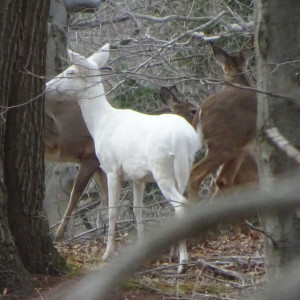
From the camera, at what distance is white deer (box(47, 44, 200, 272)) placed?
985 cm

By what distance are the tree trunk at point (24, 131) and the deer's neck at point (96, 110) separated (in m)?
3.09

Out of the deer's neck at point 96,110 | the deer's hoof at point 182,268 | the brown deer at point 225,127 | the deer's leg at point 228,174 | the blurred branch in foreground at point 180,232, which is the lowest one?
the deer's hoof at point 182,268

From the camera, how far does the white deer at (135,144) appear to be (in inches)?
388

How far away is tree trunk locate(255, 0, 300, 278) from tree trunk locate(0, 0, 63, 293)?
3.40 m

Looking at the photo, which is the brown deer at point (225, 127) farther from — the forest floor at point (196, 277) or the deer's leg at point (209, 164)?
the forest floor at point (196, 277)

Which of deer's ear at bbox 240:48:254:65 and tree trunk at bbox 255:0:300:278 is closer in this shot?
tree trunk at bbox 255:0:300:278

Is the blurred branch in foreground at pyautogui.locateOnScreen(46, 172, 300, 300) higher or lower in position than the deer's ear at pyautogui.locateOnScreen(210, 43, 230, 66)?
lower

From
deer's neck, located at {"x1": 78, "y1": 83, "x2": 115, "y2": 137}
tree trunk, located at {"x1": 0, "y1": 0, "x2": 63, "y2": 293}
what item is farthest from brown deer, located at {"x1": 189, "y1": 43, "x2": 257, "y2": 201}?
tree trunk, located at {"x1": 0, "y1": 0, "x2": 63, "y2": 293}

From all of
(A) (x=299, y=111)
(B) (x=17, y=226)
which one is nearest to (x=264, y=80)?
(A) (x=299, y=111)

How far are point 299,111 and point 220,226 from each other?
8.72ft

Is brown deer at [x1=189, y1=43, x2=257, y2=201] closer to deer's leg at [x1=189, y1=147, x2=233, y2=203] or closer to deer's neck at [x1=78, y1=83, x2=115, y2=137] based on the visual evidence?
deer's leg at [x1=189, y1=147, x2=233, y2=203]

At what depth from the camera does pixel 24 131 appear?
782 centimetres

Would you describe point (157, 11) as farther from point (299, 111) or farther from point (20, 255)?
point (299, 111)

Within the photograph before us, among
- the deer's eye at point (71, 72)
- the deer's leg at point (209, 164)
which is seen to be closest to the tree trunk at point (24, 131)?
the deer's eye at point (71, 72)
